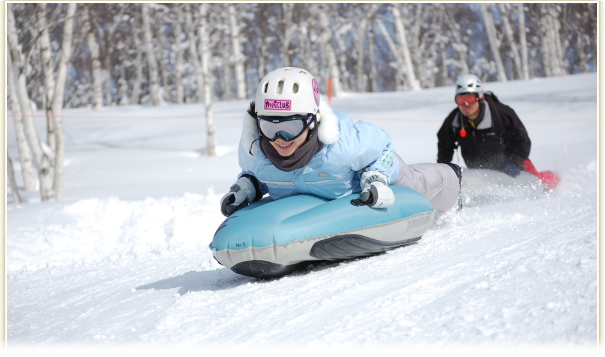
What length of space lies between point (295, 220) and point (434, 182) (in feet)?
4.52

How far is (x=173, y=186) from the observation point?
9.57 m

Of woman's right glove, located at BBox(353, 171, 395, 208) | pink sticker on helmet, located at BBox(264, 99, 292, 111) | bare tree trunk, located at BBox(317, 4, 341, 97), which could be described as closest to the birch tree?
pink sticker on helmet, located at BBox(264, 99, 292, 111)

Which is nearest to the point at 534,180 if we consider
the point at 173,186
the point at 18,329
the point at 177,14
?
the point at 18,329

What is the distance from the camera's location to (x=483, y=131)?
5.53m

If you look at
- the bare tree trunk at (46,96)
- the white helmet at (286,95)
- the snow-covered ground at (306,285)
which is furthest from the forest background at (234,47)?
the white helmet at (286,95)

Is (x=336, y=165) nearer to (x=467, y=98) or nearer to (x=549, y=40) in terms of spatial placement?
(x=467, y=98)

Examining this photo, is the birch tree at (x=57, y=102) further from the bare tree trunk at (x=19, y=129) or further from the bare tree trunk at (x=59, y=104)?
the bare tree trunk at (x=19, y=129)

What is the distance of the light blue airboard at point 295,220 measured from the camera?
286cm

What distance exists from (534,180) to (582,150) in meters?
2.45

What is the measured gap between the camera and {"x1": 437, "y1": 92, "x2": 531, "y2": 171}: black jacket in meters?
5.36

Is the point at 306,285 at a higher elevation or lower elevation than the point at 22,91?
lower

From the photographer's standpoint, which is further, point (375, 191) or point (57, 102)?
point (57, 102)

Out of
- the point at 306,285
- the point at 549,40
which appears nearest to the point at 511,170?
the point at 306,285

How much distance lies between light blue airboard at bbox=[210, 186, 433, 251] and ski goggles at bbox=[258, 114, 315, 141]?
13.4 inches
